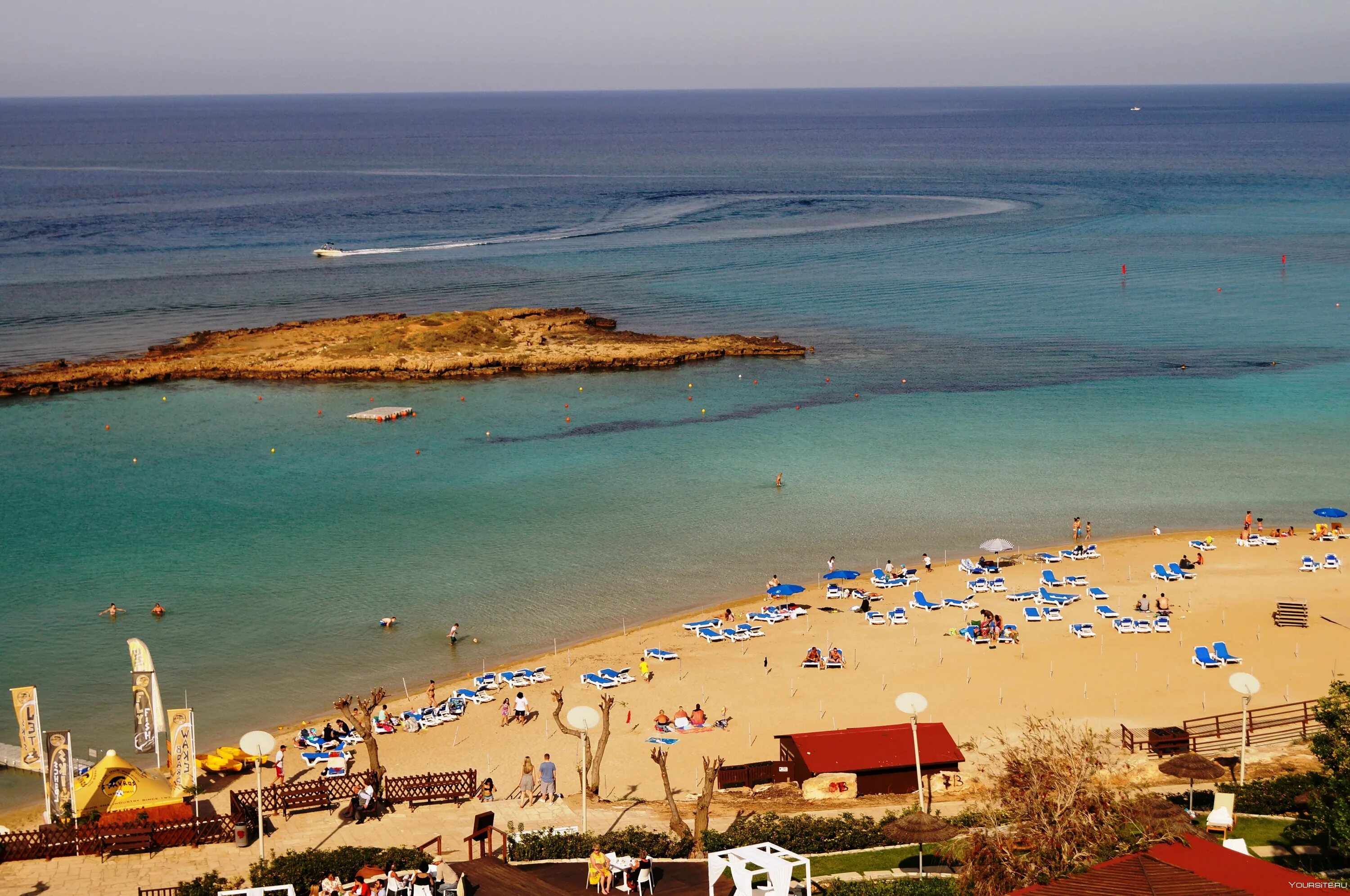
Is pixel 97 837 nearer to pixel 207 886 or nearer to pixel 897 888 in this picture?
pixel 207 886

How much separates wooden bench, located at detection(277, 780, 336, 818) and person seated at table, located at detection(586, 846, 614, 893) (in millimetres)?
6959

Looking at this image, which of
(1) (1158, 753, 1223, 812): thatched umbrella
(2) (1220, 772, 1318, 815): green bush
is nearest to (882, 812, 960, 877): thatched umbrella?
(1) (1158, 753, 1223, 812): thatched umbrella

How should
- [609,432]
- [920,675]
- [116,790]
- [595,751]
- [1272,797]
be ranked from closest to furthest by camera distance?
[1272,797] → [116,790] → [595,751] → [920,675] → [609,432]

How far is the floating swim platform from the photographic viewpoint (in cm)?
5428

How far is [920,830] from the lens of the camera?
17688mm

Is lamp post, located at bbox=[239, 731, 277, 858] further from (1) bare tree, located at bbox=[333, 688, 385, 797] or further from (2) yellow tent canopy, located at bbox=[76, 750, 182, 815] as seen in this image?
(2) yellow tent canopy, located at bbox=[76, 750, 182, 815]

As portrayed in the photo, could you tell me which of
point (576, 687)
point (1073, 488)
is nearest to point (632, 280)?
point (1073, 488)

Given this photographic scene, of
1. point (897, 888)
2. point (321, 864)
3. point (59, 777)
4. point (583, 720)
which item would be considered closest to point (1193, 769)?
point (897, 888)

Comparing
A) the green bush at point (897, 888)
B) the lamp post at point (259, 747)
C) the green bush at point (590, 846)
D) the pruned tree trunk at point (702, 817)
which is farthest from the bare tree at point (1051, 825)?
the lamp post at point (259, 747)

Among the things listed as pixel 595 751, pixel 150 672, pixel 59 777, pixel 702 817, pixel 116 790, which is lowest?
pixel 595 751

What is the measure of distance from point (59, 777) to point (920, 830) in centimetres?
1476

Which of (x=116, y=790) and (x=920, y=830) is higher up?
(x=920, y=830)

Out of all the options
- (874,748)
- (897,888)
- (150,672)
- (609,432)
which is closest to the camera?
(897,888)

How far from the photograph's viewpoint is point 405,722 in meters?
27.4
